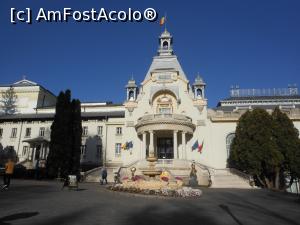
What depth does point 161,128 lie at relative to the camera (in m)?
37.5

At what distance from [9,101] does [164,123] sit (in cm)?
4077

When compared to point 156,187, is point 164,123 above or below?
above

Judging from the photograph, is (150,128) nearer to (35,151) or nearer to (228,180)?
(228,180)

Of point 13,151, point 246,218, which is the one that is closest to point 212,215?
point 246,218

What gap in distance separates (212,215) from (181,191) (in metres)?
6.65

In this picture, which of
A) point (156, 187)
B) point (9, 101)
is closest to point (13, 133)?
point (9, 101)

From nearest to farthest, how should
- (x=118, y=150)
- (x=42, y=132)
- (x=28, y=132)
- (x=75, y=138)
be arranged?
(x=75, y=138)
(x=118, y=150)
(x=42, y=132)
(x=28, y=132)

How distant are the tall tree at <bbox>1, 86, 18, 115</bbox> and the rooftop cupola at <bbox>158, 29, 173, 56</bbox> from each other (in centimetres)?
3476

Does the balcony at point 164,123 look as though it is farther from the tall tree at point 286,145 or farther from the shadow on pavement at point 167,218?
the shadow on pavement at point 167,218

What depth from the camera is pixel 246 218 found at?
11039mm

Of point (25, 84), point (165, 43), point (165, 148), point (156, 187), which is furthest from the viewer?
point (25, 84)

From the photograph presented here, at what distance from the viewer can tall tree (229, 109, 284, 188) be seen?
1186 inches

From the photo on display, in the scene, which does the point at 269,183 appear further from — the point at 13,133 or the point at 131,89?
the point at 13,133

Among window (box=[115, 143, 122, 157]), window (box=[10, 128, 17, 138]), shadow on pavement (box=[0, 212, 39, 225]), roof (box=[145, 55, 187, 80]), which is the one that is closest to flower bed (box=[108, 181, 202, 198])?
shadow on pavement (box=[0, 212, 39, 225])
